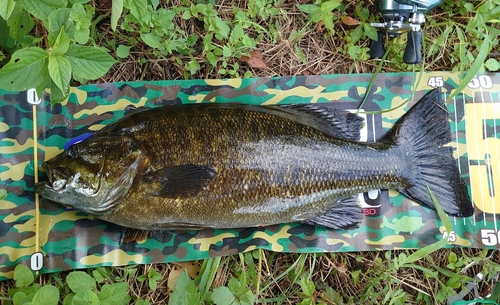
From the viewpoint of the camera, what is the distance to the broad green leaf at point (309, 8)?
10.5 feet

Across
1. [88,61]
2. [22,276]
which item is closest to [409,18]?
[88,61]

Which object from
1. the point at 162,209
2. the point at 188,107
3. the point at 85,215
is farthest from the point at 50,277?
the point at 188,107

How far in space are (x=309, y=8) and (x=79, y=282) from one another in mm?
2531

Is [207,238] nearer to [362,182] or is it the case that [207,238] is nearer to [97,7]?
[362,182]

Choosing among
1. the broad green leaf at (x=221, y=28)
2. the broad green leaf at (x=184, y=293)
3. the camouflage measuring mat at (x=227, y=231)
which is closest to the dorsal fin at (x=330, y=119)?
the camouflage measuring mat at (x=227, y=231)

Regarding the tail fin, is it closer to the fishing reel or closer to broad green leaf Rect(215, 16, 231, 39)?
the fishing reel

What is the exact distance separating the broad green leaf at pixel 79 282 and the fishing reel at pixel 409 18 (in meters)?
2.73

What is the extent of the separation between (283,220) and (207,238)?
61 cm

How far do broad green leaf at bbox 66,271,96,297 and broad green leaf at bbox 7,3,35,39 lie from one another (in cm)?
164

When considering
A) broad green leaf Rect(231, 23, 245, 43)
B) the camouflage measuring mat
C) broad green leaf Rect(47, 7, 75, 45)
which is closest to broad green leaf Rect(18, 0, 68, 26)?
broad green leaf Rect(47, 7, 75, 45)

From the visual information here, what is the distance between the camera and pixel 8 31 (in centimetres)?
302

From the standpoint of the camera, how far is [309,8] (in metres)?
3.20

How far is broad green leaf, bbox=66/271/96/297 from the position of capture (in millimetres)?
2814

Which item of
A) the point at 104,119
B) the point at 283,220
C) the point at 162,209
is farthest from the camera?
the point at 104,119
